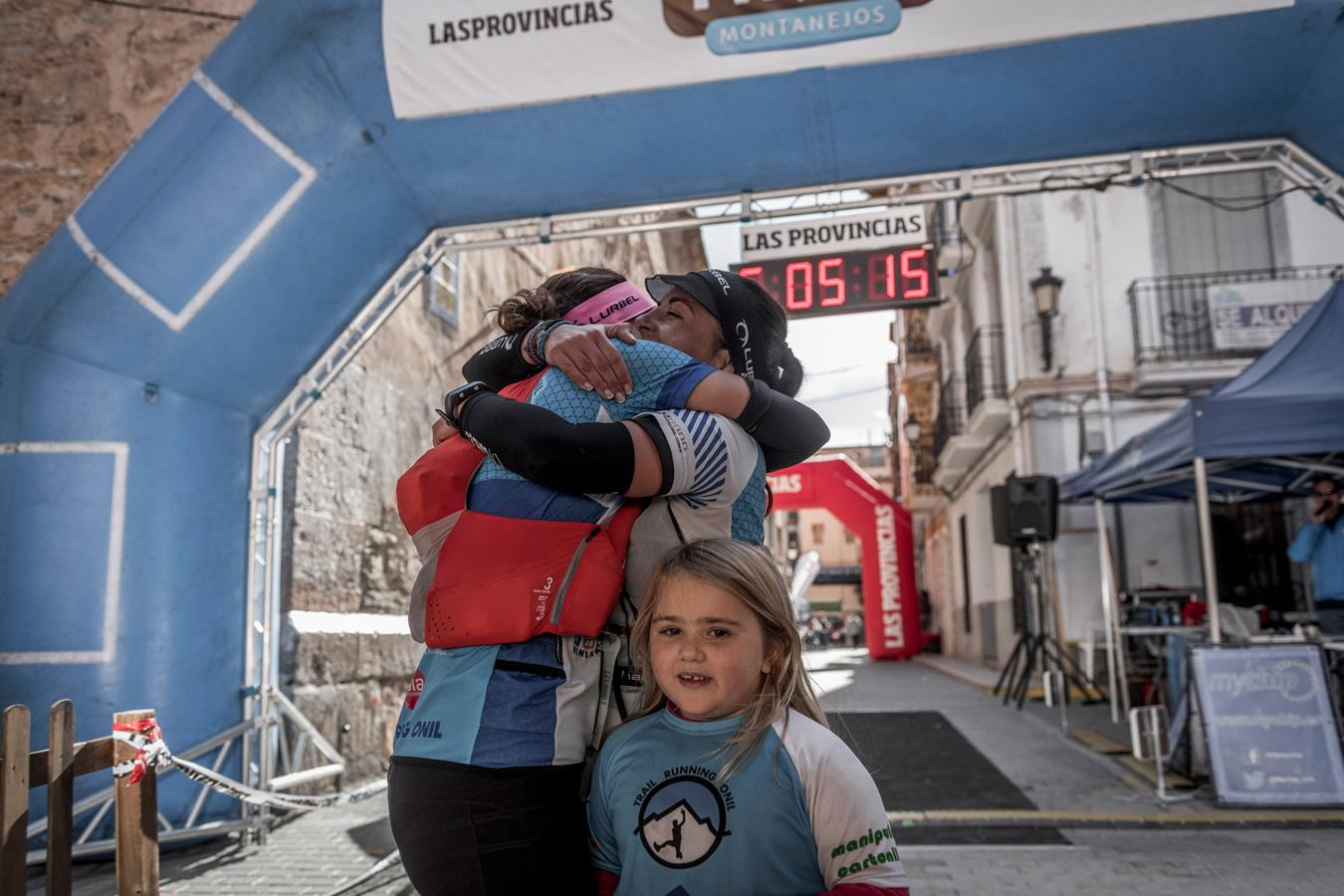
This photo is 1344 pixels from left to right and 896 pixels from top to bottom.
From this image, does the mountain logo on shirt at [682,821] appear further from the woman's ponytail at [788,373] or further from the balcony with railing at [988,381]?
the balcony with railing at [988,381]

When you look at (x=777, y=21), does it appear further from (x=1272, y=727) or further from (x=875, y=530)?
(x=875, y=530)

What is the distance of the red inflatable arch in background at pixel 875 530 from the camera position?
75.1 ft

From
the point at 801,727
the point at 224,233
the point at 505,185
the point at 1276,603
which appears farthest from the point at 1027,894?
the point at 1276,603

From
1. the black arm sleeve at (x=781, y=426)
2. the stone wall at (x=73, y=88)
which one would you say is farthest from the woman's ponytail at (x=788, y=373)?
the stone wall at (x=73, y=88)

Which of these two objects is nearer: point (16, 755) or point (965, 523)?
point (16, 755)

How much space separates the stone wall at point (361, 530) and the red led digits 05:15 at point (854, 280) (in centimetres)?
221

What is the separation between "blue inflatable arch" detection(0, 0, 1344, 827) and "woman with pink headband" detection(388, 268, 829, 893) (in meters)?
3.25

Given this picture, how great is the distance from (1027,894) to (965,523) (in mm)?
19142

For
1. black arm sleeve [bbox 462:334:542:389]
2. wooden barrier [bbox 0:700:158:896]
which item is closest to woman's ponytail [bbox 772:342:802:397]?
black arm sleeve [bbox 462:334:542:389]

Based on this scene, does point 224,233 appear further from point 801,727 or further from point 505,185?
point 801,727

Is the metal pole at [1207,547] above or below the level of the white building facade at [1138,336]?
below

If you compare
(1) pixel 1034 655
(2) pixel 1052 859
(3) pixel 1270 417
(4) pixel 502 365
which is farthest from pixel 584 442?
(1) pixel 1034 655

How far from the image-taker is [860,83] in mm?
4559

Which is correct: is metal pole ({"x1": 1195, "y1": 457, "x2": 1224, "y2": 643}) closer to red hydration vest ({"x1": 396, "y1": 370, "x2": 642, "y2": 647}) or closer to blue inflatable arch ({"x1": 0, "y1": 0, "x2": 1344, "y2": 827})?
blue inflatable arch ({"x1": 0, "y1": 0, "x2": 1344, "y2": 827})
